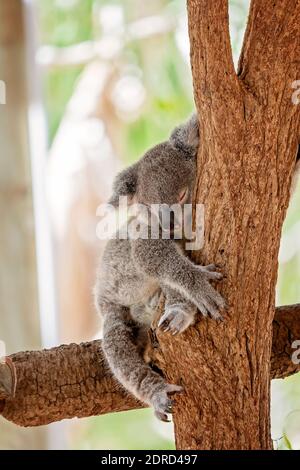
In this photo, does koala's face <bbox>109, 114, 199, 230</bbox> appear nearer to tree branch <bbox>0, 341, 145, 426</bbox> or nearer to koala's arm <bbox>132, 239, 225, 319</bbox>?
koala's arm <bbox>132, 239, 225, 319</bbox>

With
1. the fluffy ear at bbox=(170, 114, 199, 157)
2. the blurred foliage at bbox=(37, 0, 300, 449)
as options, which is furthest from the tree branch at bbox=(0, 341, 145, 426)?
the blurred foliage at bbox=(37, 0, 300, 449)

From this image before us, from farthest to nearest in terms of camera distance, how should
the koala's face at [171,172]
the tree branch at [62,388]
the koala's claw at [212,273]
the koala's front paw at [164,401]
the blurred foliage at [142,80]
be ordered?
the blurred foliage at [142,80]
the tree branch at [62,388]
the koala's face at [171,172]
the koala's front paw at [164,401]
the koala's claw at [212,273]

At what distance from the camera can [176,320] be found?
205 centimetres

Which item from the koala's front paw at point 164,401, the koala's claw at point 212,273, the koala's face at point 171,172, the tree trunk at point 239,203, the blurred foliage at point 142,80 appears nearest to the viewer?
the tree trunk at point 239,203

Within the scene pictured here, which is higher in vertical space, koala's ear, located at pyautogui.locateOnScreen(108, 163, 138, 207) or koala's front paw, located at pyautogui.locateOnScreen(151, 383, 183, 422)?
koala's ear, located at pyautogui.locateOnScreen(108, 163, 138, 207)

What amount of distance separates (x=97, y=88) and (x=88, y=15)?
1.93 feet

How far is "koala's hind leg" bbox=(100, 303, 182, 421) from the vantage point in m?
2.21

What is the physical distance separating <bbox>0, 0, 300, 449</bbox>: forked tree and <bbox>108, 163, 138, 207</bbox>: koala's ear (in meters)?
0.41

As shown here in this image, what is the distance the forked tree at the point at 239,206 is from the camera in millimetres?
1873

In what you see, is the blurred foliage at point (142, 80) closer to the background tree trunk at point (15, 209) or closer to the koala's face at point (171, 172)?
the background tree trunk at point (15, 209)

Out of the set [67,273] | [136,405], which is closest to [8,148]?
[67,273]

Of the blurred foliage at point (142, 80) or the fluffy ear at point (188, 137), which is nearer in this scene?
the fluffy ear at point (188, 137)

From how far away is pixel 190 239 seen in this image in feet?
7.36

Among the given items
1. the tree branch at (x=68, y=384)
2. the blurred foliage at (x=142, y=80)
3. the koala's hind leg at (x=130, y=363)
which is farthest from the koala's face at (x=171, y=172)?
the blurred foliage at (x=142, y=80)
